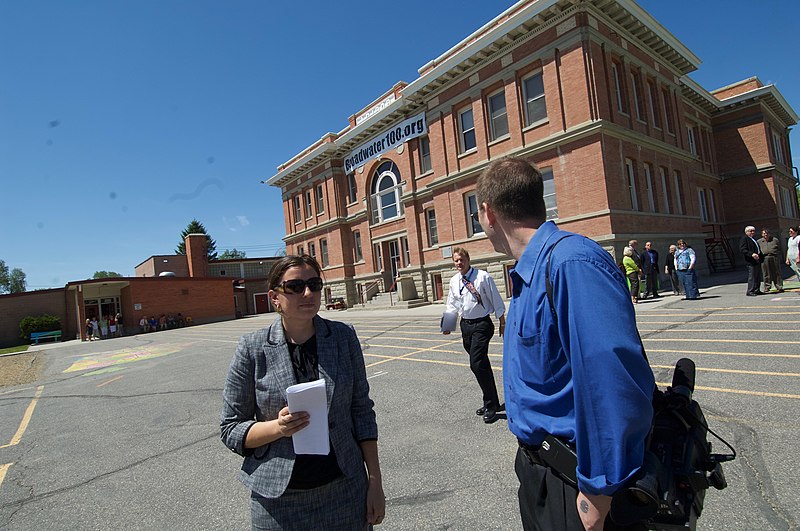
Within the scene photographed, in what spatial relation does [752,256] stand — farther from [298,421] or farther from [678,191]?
[298,421]

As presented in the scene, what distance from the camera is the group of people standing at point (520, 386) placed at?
138 cm

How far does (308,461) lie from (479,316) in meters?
3.68

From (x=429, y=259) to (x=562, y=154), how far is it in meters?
9.52

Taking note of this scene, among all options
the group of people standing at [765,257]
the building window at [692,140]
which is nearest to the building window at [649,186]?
the group of people standing at [765,257]

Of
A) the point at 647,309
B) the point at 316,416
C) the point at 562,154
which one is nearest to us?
the point at 316,416

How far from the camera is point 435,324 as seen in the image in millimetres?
15203

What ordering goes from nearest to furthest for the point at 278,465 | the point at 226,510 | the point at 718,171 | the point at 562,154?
the point at 278,465, the point at 226,510, the point at 562,154, the point at 718,171

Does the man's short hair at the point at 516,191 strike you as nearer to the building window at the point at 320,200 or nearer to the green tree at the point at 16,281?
the building window at the point at 320,200

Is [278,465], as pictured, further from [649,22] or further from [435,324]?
[649,22]

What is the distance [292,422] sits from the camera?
5.97ft

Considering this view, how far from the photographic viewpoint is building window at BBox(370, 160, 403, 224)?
1086 inches

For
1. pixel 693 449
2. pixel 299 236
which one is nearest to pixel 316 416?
pixel 693 449

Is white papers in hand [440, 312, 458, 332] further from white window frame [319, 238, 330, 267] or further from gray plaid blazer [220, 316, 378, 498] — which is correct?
white window frame [319, 238, 330, 267]

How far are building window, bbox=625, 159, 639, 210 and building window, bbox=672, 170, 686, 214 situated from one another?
4.05 meters
